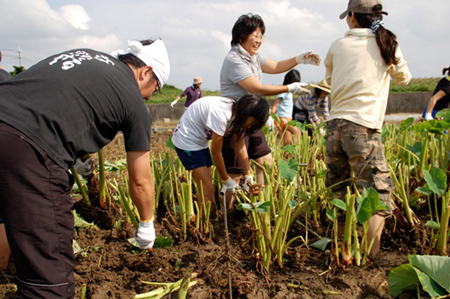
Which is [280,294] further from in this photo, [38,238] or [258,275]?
[38,238]

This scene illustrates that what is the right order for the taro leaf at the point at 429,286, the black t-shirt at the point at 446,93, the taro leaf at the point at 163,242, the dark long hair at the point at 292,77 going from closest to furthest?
the taro leaf at the point at 429,286 → the taro leaf at the point at 163,242 → the black t-shirt at the point at 446,93 → the dark long hair at the point at 292,77

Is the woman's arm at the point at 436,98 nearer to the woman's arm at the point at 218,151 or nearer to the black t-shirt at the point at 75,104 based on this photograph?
the woman's arm at the point at 218,151

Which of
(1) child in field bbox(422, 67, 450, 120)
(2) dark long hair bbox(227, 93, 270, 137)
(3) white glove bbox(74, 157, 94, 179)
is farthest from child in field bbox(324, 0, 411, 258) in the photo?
(1) child in field bbox(422, 67, 450, 120)

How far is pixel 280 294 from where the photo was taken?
157cm

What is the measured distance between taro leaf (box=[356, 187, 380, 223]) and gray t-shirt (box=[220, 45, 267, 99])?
130 cm

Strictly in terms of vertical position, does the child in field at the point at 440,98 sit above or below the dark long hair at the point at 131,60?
below

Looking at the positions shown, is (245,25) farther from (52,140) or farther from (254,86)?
A: (52,140)

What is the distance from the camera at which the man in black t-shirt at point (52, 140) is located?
3.80 feet

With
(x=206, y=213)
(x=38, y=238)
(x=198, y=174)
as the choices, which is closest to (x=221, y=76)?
(x=198, y=174)

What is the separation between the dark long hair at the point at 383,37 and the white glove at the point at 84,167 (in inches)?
72.6

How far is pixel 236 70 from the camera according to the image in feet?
8.32

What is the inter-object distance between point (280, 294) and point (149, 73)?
3.66 feet

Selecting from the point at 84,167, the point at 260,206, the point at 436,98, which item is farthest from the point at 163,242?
the point at 436,98

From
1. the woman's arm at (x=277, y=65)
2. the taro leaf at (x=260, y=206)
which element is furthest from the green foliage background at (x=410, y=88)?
the taro leaf at (x=260, y=206)
